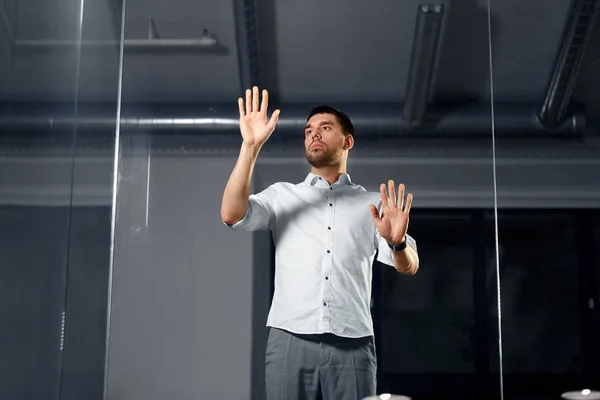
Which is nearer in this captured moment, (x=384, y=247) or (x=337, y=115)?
(x=384, y=247)

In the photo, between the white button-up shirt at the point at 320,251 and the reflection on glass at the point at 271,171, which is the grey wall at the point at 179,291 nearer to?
the reflection on glass at the point at 271,171

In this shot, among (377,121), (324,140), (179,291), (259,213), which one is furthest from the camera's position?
(377,121)

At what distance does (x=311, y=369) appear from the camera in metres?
2.80

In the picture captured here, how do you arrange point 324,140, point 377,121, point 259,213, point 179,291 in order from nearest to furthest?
1. point 259,213
2. point 324,140
3. point 179,291
4. point 377,121

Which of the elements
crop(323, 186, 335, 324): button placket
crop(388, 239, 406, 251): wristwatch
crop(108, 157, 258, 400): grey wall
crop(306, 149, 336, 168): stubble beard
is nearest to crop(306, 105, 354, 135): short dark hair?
crop(306, 149, 336, 168): stubble beard

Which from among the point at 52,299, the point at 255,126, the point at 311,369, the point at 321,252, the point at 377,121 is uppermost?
the point at 377,121

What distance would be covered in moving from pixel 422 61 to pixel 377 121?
0.37 meters

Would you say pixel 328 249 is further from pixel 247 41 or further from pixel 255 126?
pixel 247 41

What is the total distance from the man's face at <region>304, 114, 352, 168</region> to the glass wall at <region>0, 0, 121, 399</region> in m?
0.93

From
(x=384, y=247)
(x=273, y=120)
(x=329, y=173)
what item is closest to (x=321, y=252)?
(x=384, y=247)

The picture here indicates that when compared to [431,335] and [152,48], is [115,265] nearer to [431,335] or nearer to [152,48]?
[152,48]

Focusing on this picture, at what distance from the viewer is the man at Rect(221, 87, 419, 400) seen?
2.79 metres

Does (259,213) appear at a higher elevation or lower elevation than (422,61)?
lower

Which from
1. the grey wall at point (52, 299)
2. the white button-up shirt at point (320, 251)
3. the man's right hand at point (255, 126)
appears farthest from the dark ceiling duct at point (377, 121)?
the man's right hand at point (255, 126)
